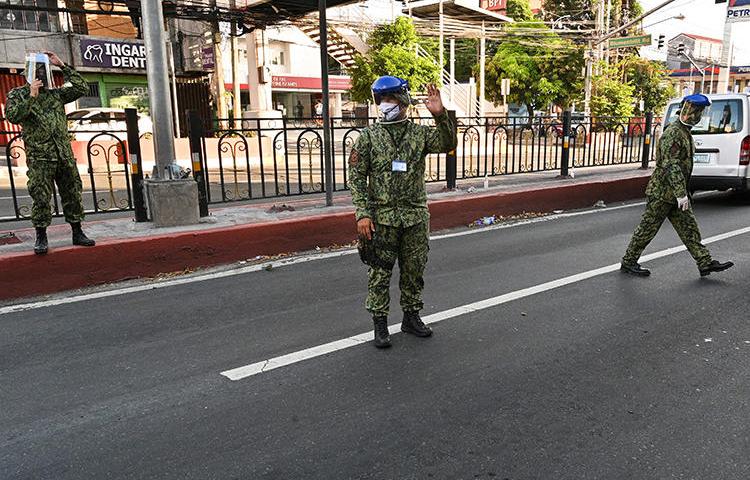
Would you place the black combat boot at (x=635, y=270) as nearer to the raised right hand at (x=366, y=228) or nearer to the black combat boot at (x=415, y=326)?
the black combat boot at (x=415, y=326)

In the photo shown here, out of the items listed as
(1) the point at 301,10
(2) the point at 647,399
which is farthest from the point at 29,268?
(1) the point at 301,10

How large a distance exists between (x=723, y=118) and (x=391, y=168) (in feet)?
28.6

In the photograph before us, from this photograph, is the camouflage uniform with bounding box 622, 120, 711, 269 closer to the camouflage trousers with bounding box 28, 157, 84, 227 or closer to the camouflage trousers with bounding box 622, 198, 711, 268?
the camouflage trousers with bounding box 622, 198, 711, 268

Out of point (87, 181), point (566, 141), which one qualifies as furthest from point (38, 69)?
point (87, 181)

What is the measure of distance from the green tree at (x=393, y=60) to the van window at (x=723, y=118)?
1321cm

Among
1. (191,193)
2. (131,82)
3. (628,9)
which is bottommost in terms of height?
(191,193)

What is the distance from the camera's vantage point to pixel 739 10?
64.7ft

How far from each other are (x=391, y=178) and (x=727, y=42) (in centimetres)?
2172

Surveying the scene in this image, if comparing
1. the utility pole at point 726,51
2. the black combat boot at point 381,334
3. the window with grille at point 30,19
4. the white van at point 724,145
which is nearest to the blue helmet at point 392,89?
the black combat boot at point 381,334

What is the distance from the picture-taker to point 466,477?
2684 mm

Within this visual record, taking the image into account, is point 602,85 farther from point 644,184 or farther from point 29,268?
point 29,268

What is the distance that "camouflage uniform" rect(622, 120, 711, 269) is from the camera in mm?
5691

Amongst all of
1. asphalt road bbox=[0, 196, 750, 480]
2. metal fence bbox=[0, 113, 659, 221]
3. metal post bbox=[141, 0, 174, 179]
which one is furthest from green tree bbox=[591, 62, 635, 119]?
metal post bbox=[141, 0, 174, 179]

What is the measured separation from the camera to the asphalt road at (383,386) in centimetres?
283
